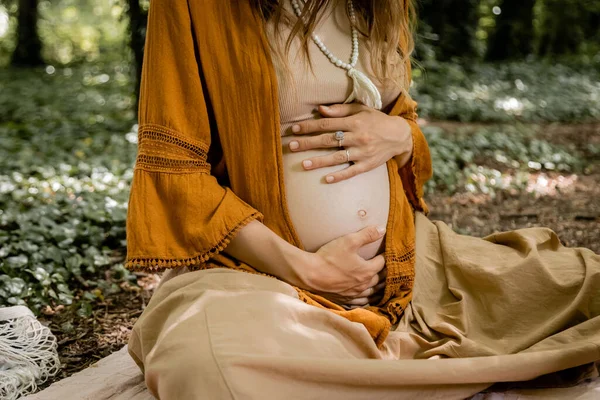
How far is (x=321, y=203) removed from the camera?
2.04 meters

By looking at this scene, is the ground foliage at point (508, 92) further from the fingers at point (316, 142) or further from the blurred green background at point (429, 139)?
the fingers at point (316, 142)

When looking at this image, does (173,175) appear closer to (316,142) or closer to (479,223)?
(316,142)

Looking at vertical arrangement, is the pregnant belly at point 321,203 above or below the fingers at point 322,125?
below

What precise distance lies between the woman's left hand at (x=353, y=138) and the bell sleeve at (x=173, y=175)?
28cm

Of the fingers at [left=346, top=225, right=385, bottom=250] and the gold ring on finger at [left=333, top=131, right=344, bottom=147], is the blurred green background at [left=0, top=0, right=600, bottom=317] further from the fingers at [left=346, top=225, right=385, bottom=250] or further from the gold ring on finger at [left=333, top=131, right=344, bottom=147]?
the fingers at [left=346, top=225, right=385, bottom=250]

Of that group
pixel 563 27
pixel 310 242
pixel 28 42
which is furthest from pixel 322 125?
pixel 563 27

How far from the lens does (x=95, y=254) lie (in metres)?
3.69

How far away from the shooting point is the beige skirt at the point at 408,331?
5.15ft

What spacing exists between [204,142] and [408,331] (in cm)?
82

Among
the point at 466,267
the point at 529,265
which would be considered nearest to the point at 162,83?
the point at 466,267

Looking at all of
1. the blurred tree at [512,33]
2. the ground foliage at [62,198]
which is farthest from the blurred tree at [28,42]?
the blurred tree at [512,33]

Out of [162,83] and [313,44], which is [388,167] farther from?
[162,83]

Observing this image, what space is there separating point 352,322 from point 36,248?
2.35 m

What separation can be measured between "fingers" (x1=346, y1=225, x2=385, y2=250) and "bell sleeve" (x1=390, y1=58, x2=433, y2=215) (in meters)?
0.35
